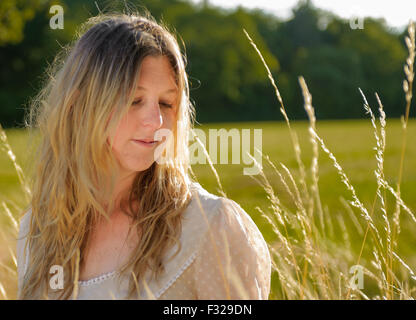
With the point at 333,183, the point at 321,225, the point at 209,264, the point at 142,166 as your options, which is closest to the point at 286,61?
the point at 333,183

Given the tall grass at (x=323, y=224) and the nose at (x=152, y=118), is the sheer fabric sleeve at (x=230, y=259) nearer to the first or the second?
the tall grass at (x=323, y=224)

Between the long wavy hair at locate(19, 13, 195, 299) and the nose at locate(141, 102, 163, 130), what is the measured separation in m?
0.06

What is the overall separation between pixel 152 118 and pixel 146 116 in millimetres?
24

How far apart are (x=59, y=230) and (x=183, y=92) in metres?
0.65

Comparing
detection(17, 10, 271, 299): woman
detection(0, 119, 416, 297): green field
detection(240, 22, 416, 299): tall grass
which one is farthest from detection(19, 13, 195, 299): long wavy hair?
detection(0, 119, 416, 297): green field

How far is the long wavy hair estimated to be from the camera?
1.52 m

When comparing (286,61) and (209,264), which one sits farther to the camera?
(286,61)

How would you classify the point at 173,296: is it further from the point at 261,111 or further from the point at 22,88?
the point at 261,111

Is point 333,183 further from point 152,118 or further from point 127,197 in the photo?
point 152,118

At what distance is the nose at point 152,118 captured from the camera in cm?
151

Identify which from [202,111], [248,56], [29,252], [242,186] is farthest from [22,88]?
A: [29,252]

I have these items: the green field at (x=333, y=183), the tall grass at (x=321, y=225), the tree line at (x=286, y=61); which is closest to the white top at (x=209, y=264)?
the tall grass at (x=321, y=225)

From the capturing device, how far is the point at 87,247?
1630 mm

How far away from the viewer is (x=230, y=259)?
4.29 ft
